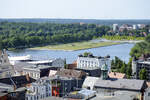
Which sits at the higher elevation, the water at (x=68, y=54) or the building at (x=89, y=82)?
the building at (x=89, y=82)

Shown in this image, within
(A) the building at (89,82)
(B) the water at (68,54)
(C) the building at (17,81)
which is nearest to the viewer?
(A) the building at (89,82)

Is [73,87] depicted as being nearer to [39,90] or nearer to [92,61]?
[39,90]

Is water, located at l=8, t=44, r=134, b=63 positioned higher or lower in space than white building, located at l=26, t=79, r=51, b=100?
lower

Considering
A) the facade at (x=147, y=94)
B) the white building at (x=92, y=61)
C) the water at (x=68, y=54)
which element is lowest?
the water at (x=68, y=54)

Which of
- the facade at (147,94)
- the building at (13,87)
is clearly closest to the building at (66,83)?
the building at (13,87)

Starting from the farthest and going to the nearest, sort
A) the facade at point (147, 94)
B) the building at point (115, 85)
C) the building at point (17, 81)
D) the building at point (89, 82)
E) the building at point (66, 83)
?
the building at point (17, 81)
the building at point (89, 82)
the building at point (66, 83)
the building at point (115, 85)
the facade at point (147, 94)

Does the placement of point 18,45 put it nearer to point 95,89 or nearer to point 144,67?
point 144,67

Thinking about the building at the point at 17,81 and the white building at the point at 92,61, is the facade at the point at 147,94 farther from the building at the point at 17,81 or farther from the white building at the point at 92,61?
the white building at the point at 92,61

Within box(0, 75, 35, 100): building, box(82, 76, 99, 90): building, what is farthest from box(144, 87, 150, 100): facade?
box(0, 75, 35, 100): building

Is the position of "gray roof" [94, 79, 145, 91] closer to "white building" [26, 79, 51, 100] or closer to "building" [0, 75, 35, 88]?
"white building" [26, 79, 51, 100]
